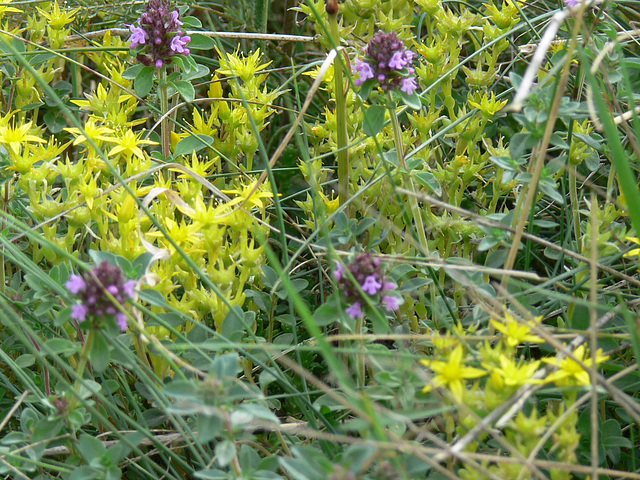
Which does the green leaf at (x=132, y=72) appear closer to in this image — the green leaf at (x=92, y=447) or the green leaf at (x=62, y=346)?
the green leaf at (x=62, y=346)

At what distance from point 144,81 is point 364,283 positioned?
68cm

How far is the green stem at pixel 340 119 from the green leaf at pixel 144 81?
370 mm

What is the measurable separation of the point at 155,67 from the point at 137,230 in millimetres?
369

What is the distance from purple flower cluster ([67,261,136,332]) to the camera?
871 millimetres

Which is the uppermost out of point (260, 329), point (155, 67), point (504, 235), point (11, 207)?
point (155, 67)

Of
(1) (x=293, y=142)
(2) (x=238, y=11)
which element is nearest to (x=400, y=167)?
(1) (x=293, y=142)

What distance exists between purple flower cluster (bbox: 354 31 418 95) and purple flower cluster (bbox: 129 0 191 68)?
15.5 inches

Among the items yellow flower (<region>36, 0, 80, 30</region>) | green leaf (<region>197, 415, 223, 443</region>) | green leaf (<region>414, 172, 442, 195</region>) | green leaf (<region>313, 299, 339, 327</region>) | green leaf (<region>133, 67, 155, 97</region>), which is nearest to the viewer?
green leaf (<region>197, 415, 223, 443</region>)

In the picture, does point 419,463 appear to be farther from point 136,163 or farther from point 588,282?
point 136,163

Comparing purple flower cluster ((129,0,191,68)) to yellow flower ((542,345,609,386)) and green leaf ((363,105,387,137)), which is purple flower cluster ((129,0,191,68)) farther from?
yellow flower ((542,345,609,386))

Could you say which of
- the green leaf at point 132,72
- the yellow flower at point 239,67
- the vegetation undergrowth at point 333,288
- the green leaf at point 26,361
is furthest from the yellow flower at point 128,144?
the green leaf at point 26,361

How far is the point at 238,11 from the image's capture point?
2.00m

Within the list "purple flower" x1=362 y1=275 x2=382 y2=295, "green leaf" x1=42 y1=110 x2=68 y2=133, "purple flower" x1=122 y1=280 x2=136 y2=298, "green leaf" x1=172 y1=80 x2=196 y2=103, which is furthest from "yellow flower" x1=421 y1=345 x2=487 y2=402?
"green leaf" x1=42 y1=110 x2=68 y2=133

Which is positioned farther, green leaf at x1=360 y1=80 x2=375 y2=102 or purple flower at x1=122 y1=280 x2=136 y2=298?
green leaf at x1=360 y1=80 x2=375 y2=102
